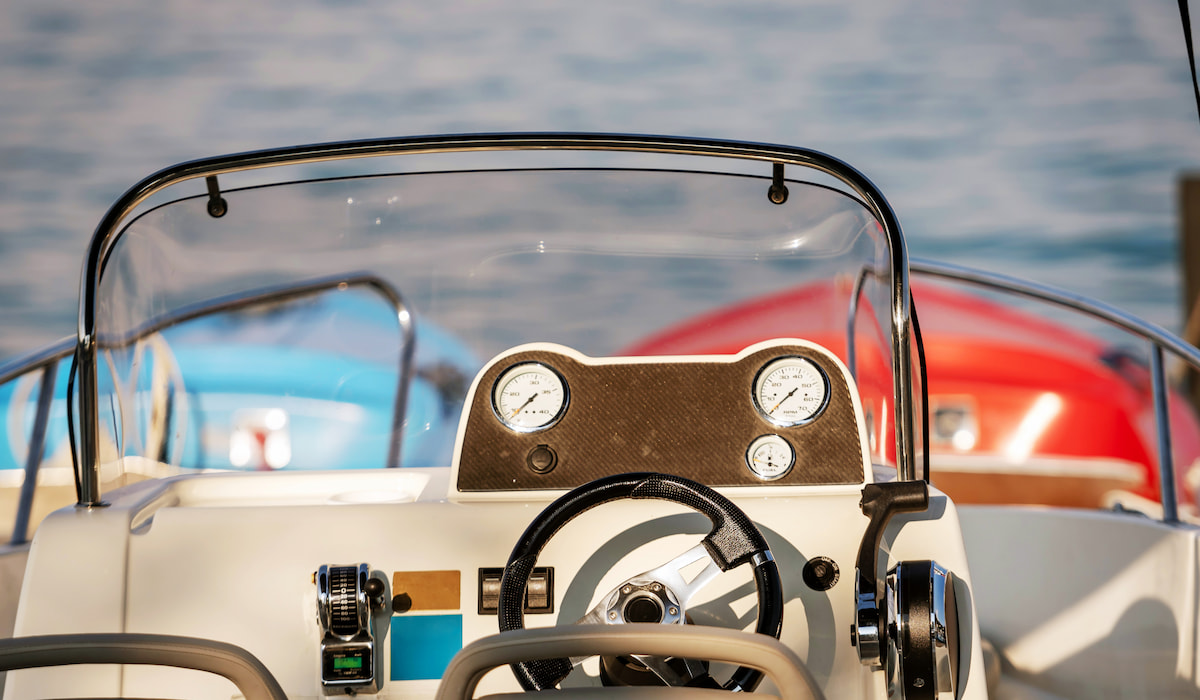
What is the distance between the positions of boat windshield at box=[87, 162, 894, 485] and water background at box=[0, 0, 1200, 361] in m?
6.92

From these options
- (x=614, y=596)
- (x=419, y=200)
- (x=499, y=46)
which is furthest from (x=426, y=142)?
(x=499, y=46)

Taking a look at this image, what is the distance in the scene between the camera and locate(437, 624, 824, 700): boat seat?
98 cm

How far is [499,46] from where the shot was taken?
344 inches

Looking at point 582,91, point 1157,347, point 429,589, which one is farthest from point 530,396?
point 582,91

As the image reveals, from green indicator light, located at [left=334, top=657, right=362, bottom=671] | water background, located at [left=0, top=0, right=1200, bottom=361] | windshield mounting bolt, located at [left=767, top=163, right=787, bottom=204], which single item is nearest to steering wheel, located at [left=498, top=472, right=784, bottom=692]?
green indicator light, located at [left=334, top=657, right=362, bottom=671]

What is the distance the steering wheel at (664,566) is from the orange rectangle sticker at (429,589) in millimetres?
250

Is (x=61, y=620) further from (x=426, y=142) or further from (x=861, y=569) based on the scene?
(x=861, y=569)

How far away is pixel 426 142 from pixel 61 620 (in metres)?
0.97

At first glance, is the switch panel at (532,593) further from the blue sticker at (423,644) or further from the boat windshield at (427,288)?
the boat windshield at (427,288)

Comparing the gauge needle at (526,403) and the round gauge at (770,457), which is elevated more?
the gauge needle at (526,403)

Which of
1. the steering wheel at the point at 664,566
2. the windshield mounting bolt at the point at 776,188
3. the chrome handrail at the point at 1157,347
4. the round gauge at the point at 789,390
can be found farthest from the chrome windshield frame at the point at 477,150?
the chrome handrail at the point at 1157,347

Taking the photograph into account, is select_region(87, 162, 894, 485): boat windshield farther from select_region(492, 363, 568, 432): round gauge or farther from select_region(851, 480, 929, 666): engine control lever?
select_region(851, 480, 929, 666): engine control lever

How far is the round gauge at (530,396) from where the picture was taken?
175 centimetres

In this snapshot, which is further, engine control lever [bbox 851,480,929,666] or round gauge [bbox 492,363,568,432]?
round gauge [bbox 492,363,568,432]
